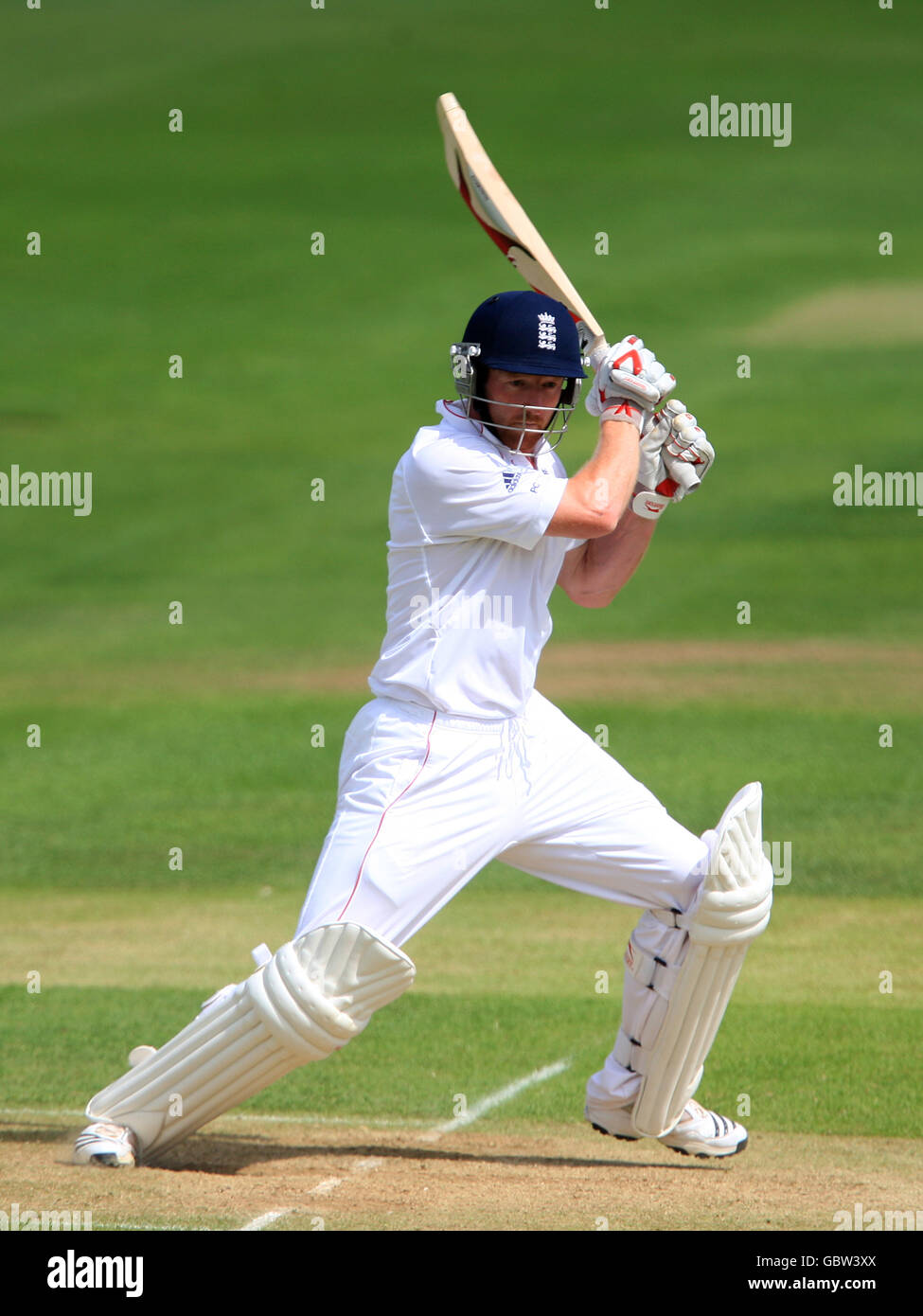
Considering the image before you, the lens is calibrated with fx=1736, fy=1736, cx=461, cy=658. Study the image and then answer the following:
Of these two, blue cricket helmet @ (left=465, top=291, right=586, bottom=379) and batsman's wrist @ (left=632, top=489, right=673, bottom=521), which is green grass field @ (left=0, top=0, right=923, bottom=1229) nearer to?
batsman's wrist @ (left=632, top=489, right=673, bottom=521)

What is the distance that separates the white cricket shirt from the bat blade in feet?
2.74

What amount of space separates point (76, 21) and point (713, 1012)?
35290 millimetres

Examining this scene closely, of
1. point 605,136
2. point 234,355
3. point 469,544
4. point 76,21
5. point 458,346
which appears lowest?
point 469,544

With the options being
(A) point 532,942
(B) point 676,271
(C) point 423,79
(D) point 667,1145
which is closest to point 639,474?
(D) point 667,1145

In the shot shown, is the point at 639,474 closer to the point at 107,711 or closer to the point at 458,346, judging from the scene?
the point at 458,346

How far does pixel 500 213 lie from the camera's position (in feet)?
19.1

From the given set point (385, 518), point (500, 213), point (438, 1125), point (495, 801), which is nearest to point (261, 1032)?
point (495, 801)

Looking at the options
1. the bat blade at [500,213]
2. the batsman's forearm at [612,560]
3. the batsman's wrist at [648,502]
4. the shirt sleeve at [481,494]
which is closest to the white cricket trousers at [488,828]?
the batsman's forearm at [612,560]

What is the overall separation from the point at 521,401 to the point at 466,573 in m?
0.54

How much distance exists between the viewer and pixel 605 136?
3447cm

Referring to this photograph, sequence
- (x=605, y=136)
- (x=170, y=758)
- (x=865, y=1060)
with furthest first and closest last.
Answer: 1. (x=605, y=136)
2. (x=170, y=758)
3. (x=865, y=1060)

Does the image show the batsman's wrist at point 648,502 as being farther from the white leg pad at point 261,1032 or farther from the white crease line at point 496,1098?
the white crease line at point 496,1098

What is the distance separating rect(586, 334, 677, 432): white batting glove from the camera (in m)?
5.12

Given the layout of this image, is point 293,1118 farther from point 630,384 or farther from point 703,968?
point 630,384
